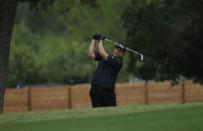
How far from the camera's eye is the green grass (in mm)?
11521

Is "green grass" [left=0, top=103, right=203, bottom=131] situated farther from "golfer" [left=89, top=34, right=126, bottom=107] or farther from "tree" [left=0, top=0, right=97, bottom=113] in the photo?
"tree" [left=0, top=0, right=97, bottom=113]

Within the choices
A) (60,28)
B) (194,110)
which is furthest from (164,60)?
(60,28)

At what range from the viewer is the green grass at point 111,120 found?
37.8ft

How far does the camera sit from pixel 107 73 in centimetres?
1634

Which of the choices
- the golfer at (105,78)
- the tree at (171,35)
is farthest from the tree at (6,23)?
the tree at (171,35)

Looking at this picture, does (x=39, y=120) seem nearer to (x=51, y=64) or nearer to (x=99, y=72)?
(x=99, y=72)

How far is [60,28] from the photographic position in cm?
8194

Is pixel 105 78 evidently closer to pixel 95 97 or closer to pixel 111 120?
pixel 95 97

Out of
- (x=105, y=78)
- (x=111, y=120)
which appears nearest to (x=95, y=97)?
(x=105, y=78)

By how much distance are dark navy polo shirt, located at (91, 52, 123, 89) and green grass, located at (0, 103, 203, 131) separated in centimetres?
176

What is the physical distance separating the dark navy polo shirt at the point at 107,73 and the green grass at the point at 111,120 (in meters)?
1.76

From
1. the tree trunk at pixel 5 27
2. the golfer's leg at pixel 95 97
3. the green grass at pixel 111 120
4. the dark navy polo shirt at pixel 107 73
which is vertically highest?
the tree trunk at pixel 5 27

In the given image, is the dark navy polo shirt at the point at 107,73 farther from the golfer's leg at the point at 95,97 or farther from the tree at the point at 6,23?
the tree at the point at 6,23

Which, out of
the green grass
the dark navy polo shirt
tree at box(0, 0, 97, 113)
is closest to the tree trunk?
tree at box(0, 0, 97, 113)
